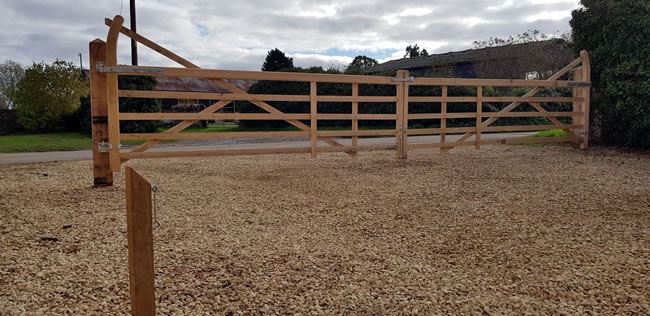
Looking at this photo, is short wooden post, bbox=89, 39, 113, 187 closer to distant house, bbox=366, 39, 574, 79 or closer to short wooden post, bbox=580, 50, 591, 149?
short wooden post, bbox=580, 50, 591, 149

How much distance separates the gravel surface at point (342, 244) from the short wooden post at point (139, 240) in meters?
0.88

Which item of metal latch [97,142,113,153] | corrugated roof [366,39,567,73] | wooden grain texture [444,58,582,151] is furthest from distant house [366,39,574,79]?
metal latch [97,142,113,153]

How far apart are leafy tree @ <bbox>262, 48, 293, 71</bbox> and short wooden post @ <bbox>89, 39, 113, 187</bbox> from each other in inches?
1090

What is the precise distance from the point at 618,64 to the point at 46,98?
69.1ft

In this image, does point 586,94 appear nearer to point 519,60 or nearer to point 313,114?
→ point 313,114

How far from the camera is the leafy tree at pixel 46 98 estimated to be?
778 inches

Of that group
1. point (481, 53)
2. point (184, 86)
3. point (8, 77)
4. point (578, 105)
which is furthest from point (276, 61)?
point (578, 105)

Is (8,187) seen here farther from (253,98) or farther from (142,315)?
(142,315)

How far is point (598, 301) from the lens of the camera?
8.93 ft

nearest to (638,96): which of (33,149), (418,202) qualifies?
(418,202)

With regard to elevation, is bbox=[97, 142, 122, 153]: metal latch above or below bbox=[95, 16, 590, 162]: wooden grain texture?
below

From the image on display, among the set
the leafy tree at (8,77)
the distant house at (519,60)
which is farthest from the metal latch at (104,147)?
the leafy tree at (8,77)

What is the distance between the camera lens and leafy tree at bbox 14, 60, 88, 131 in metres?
19.8

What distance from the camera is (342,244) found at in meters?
3.77
